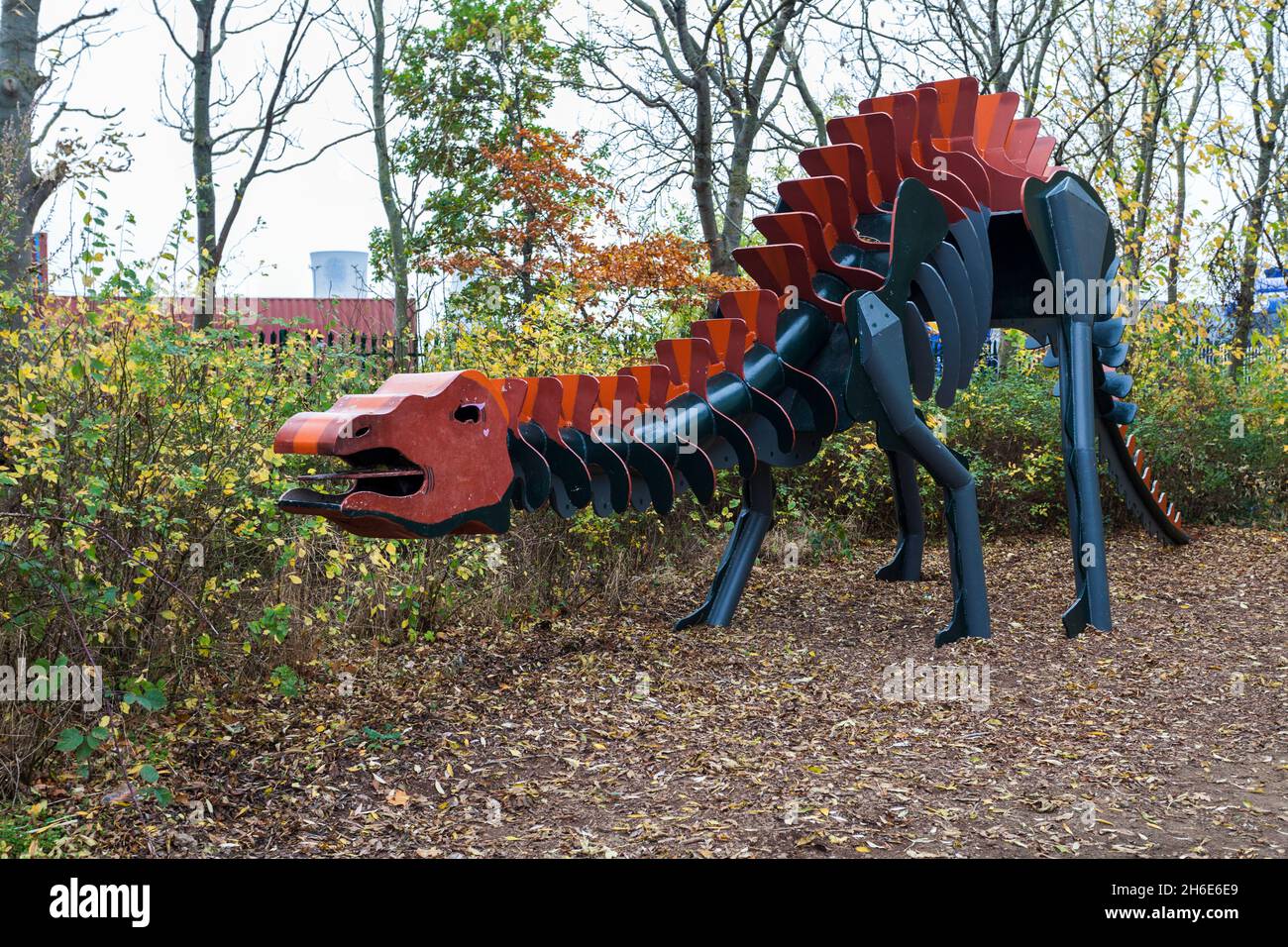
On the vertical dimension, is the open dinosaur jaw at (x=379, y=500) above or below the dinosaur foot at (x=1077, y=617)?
above

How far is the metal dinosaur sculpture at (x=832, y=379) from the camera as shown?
11.8ft

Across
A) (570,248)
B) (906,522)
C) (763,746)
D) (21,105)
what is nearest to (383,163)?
(570,248)

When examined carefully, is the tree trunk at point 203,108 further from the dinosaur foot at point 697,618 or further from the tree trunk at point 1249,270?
the tree trunk at point 1249,270

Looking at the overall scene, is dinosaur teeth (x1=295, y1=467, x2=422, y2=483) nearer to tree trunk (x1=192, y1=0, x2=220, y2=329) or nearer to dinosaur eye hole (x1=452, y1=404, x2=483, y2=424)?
dinosaur eye hole (x1=452, y1=404, x2=483, y2=424)

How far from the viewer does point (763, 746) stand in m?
4.83

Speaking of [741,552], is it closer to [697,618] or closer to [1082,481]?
[697,618]

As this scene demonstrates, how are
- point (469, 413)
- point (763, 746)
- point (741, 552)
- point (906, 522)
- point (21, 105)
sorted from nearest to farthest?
point (469, 413)
point (763, 746)
point (741, 552)
point (906, 522)
point (21, 105)

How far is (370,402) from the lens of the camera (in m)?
3.47

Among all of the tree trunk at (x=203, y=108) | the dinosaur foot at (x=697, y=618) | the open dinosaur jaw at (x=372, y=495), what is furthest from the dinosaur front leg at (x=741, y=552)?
the tree trunk at (x=203, y=108)

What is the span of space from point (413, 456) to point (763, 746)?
7.11ft

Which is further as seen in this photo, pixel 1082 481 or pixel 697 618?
pixel 697 618

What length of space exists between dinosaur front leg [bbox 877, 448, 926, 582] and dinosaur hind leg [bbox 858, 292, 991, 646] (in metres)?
1.27

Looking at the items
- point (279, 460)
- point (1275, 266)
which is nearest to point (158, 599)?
point (279, 460)
